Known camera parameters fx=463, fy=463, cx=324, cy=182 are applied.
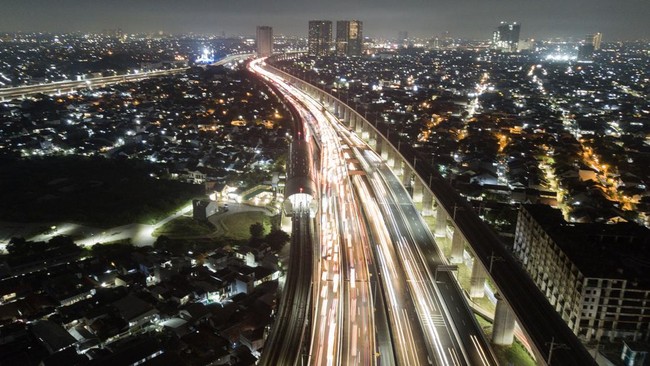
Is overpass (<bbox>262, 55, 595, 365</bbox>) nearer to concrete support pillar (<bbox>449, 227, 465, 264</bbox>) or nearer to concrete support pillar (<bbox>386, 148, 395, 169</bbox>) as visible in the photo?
concrete support pillar (<bbox>449, 227, 465, 264</bbox>)

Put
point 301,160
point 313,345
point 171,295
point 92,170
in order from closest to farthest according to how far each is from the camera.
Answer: point 313,345 < point 171,295 < point 301,160 < point 92,170

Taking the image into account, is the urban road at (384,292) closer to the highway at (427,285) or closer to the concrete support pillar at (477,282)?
the highway at (427,285)

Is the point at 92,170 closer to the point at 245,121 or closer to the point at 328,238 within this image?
the point at 245,121

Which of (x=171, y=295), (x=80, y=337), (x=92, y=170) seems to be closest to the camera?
(x=80, y=337)

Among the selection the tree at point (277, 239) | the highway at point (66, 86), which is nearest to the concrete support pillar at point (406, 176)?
the tree at point (277, 239)

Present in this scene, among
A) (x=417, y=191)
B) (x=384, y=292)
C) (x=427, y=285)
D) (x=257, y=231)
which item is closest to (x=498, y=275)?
(x=427, y=285)

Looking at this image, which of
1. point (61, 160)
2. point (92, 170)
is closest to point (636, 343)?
point (92, 170)

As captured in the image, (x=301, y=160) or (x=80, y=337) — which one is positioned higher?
(x=301, y=160)
